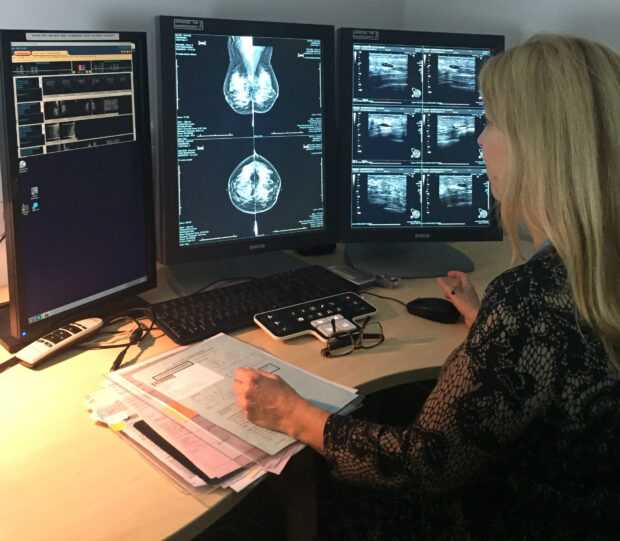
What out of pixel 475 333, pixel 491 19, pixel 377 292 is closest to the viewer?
pixel 475 333

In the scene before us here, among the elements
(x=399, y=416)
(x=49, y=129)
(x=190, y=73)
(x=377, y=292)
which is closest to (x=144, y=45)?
(x=190, y=73)

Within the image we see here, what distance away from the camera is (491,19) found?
2.18 metres

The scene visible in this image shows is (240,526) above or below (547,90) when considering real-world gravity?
below

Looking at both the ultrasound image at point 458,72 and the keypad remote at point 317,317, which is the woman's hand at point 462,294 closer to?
the keypad remote at point 317,317

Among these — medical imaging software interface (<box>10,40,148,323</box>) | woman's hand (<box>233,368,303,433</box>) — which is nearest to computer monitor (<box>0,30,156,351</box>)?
medical imaging software interface (<box>10,40,148,323</box>)

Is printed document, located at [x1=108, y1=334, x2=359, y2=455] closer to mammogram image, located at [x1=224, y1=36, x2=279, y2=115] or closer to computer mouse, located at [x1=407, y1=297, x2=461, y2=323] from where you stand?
computer mouse, located at [x1=407, y1=297, x2=461, y2=323]

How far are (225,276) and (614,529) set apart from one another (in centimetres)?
99

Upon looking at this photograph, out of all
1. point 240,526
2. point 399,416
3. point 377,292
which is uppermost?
point 377,292

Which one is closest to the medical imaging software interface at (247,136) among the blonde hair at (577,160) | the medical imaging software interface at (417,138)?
the medical imaging software interface at (417,138)

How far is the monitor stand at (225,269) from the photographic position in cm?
172

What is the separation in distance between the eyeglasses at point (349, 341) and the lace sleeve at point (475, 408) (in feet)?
1.00

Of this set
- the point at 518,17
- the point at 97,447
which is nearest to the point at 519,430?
the point at 97,447

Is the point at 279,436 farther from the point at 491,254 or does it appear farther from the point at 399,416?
the point at 399,416

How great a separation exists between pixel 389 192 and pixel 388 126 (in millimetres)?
159
